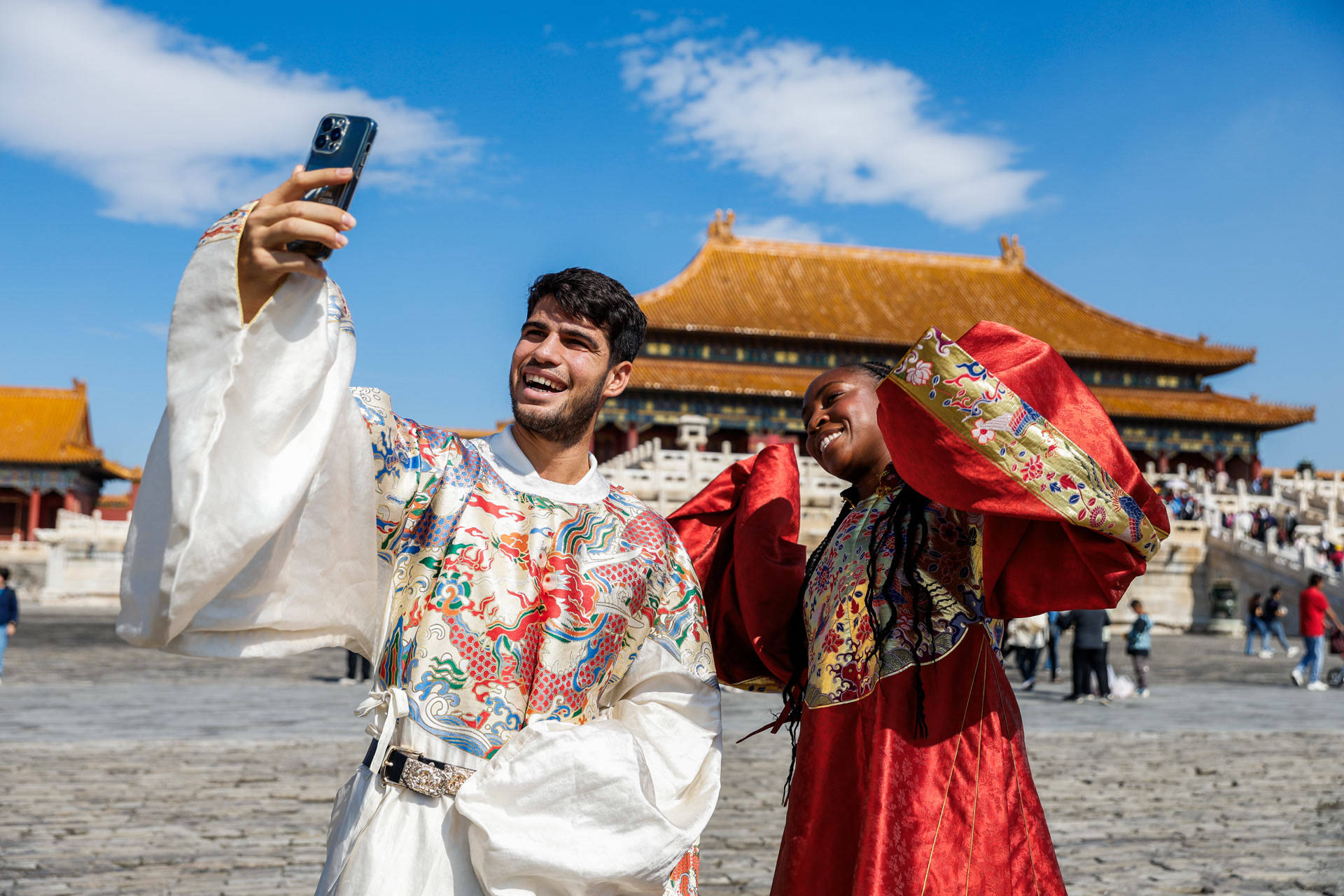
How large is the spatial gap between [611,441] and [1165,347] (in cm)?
1892

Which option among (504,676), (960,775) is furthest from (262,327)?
(960,775)

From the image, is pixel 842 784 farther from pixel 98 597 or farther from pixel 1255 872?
pixel 98 597

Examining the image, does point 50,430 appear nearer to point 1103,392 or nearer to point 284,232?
point 1103,392

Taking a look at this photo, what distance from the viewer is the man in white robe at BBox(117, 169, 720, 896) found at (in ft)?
4.82

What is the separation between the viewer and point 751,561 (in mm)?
2551

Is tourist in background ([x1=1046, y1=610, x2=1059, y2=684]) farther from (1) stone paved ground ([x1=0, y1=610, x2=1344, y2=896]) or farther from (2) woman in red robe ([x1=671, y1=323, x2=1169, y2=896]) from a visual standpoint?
(2) woman in red robe ([x1=671, y1=323, x2=1169, y2=896])

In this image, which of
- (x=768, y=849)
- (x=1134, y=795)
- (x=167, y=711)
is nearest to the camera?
(x=768, y=849)

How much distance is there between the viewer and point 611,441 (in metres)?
33.8

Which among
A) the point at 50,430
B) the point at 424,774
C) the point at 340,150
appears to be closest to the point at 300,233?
the point at 340,150

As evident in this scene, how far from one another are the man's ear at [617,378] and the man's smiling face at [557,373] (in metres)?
0.03

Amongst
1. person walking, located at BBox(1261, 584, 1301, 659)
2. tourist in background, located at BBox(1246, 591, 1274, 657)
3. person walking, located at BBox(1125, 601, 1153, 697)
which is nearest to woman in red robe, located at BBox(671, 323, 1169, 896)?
person walking, located at BBox(1125, 601, 1153, 697)

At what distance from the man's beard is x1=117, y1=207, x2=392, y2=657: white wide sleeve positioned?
0.41 metres

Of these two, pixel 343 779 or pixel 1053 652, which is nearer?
pixel 343 779

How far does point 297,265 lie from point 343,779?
525cm
